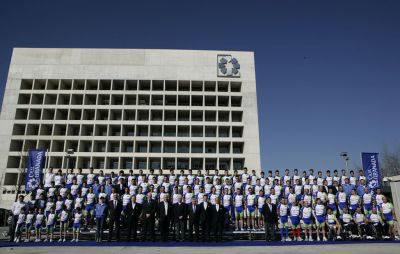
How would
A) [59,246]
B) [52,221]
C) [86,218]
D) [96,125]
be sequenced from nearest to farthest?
[59,246] → [52,221] → [86,218] → [96,125]

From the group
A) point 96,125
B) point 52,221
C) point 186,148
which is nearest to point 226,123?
point 186,148

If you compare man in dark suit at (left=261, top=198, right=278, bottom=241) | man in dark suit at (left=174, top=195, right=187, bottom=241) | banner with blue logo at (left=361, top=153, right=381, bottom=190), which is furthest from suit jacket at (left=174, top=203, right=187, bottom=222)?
banner with blue logo at (left=361, top=153, right=381, bottom=190)

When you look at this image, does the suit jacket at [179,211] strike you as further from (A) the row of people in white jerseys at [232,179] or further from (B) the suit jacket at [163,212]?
(A) the row of people in white jerseys at [232,179]

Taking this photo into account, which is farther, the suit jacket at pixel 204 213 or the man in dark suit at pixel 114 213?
the man in dark suit at pixel 114 213

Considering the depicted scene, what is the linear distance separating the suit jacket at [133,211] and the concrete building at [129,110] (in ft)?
107

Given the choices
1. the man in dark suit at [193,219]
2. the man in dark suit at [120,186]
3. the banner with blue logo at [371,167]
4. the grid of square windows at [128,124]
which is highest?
the grid of square windows at [128,124]

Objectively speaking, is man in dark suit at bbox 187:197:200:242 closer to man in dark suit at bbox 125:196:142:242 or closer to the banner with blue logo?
man in dark suit at bbox 125:196:142:242

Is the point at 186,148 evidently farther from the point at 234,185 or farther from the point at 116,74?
A: the point at 234,185

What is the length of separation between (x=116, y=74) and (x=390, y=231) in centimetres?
4416

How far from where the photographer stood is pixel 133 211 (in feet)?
46.2

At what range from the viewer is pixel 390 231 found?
49.2 feet

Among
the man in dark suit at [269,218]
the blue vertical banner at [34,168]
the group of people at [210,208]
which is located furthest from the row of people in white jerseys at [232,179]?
the blue vertical banner at [34,168]

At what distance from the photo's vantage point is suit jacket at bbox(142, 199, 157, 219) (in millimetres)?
14000

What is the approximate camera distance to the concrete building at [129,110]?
47.7 meters
